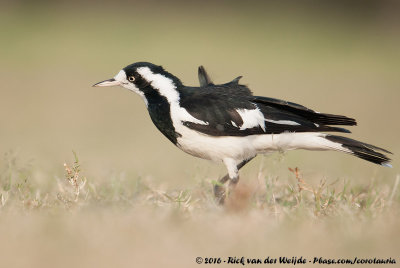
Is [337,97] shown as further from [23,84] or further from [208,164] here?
[208,164]

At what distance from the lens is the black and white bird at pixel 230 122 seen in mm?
5055

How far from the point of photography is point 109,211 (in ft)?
13.4

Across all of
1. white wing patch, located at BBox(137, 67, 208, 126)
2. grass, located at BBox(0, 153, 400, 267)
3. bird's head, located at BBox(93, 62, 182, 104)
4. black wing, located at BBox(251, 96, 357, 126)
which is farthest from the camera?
bird's head, located at BBox(93, 62, 182, 104)

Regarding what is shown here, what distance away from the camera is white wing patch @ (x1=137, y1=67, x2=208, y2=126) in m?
5.04

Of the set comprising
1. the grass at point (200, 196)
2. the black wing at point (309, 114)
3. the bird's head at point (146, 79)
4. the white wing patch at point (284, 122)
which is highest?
the bird's head at point (146, 79)

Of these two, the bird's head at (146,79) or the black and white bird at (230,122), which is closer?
the black and white bird at (230,122)

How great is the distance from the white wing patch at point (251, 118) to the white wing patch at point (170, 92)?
0.33 meters

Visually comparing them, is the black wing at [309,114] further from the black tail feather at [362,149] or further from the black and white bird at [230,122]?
the black tail feather at [362,149]

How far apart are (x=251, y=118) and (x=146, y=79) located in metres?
1.01

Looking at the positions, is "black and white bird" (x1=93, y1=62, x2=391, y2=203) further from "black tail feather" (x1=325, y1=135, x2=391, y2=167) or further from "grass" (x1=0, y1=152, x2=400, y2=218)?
"grass" (x1=0, y1=152, x2=400, y2=218)

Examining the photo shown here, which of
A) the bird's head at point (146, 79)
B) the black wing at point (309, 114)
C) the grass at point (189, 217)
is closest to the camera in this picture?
the grass at point (189, 217)

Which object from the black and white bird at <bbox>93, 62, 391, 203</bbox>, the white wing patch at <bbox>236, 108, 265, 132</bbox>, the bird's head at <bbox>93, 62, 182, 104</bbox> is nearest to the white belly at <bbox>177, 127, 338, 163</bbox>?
the black and white bird at <bbox>93, 62, 391, 203</bbox>

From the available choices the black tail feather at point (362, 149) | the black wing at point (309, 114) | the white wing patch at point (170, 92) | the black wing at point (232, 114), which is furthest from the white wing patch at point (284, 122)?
the white wing patch at point (170, 92)

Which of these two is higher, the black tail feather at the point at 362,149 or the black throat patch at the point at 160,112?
the black throat patch at the point at 160,112
